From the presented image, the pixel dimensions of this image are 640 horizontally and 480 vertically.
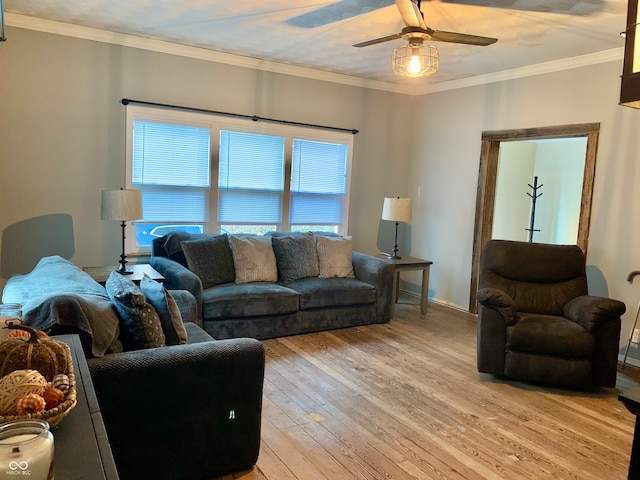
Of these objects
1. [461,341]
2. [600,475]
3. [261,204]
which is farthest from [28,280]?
[461,341]

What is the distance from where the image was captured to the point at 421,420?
2.90m

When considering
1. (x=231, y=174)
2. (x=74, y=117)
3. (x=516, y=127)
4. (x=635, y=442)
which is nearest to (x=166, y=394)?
(x=635, y=442)

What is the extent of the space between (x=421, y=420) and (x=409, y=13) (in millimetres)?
2380

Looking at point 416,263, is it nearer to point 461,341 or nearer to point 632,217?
point 461,341

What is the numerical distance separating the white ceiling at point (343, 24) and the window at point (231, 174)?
80cm

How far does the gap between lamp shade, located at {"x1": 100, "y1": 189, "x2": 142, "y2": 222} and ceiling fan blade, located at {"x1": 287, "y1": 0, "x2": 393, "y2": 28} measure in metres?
1.88

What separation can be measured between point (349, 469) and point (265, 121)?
12.1 feet

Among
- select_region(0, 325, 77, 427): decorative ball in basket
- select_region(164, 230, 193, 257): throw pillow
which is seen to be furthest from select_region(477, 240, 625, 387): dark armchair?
select_region(0, 325, 77, 427): decorative ball in basket

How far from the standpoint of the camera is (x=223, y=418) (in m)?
2.14

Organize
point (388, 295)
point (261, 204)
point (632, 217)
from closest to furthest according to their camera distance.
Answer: point (632, 217) → point (388, 295) → point (261, 204)

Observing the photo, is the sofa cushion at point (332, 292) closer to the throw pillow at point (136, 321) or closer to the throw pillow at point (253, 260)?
the throw pillow at point (253, 260)

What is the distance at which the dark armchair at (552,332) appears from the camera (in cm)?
332

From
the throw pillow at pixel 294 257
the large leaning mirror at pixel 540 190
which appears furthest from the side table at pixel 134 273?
the large leaning mirror at pixel 540 190

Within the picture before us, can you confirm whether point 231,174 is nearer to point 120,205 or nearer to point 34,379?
point 120,205
